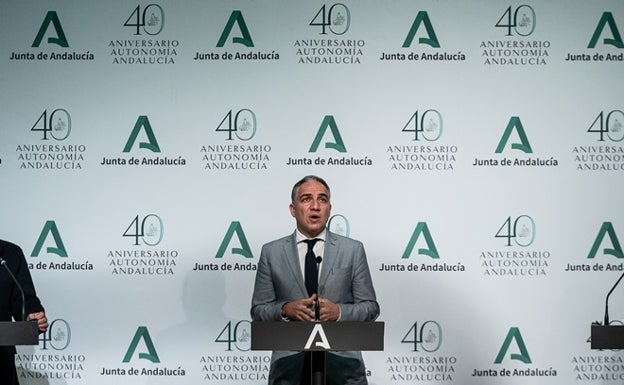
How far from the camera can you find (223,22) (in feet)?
21.1

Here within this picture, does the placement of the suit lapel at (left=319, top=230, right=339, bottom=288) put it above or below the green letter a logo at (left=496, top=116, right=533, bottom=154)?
below

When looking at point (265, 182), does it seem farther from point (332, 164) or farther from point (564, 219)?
point (564, 219)

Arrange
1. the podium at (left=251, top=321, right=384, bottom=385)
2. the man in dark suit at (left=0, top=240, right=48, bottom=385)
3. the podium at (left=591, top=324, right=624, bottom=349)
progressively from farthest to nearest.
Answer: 1. the man in dark suit at (left=0, top=240, right=48, bottom=385)
2. the podium at (left=591, top=324, right=624, bottom=349)
3. the podium at (left=251, top=321, right=384, bottom=385)

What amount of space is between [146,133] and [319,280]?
76.6 inches

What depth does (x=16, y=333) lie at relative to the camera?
458 centimetres

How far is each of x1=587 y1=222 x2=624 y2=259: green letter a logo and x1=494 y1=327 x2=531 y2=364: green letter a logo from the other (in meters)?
0.70

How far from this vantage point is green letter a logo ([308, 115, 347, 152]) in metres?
6.33

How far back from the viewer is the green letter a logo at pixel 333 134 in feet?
20.8

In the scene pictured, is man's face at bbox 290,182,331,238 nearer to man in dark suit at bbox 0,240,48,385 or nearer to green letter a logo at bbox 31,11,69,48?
man in dark suit at bbox 0,240,48,385

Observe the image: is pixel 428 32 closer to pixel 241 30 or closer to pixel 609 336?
pixel 241 30

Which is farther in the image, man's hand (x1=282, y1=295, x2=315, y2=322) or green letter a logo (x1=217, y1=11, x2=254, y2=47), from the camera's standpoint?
green letter a logo (x1=217, y1=11, x2=254, y2=47)

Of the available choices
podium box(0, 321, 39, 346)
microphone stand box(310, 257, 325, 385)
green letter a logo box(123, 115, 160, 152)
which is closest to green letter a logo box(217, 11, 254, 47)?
green letter a logo box(123, 115, 160, 152)

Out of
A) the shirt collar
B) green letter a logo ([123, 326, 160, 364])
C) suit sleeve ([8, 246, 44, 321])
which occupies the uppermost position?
the shirt collar

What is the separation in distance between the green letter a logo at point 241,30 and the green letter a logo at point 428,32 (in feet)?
3.47
